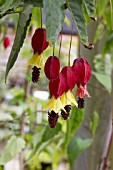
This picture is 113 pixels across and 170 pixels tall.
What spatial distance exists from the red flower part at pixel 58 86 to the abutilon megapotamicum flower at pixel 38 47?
2 centimetres

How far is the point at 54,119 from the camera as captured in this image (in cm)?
49

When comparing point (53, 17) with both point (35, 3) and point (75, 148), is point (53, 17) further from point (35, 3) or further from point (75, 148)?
point (75, 148)

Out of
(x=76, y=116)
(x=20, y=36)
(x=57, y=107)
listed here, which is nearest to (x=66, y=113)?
(x=57, y=107)

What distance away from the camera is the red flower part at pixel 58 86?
1.63 ft

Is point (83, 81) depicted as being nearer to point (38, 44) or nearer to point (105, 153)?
point (38, 44)

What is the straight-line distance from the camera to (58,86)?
1.63 feet

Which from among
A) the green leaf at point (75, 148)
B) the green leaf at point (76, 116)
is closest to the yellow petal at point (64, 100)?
the green leaf at point (76, 116)

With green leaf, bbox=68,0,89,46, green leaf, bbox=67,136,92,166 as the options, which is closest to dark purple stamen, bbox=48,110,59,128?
green leaf, bbox=68,0,89,46

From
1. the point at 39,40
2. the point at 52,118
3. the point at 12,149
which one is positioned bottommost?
the point at 12,149

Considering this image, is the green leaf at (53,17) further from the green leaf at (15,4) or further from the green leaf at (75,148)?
the green leaf at (75,148)

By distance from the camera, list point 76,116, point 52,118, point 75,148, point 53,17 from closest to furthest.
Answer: point 53,17 → point 52,118 → point 76,116 → point 75,148

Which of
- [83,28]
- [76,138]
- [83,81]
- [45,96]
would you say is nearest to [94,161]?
[76,138]

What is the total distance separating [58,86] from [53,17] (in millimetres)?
128

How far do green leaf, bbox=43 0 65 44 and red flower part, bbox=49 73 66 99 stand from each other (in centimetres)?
11
